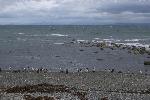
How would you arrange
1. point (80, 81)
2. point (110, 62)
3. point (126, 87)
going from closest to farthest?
point (126, 87), point (80, 81), point (110, 62)

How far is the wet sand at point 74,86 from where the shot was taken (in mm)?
26453

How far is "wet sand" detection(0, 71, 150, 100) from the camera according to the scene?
26.5 metres

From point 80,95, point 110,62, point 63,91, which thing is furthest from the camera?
point 110,62

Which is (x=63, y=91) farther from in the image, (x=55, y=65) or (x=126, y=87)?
(x=55, y=65)

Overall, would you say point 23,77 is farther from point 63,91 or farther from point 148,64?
point 148,64

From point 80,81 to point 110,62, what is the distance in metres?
20.1

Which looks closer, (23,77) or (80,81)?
(80,81)

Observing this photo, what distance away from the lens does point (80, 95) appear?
26688 millimetres

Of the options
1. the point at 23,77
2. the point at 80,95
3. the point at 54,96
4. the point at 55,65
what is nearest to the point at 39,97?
the point at 54,96

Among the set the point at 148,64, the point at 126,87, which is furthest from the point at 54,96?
the point at 148,64

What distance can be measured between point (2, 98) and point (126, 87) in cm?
1162

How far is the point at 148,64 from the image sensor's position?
51.6 metres

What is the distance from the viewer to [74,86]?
3158 cm

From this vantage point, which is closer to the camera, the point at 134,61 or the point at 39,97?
the point at 39,97
